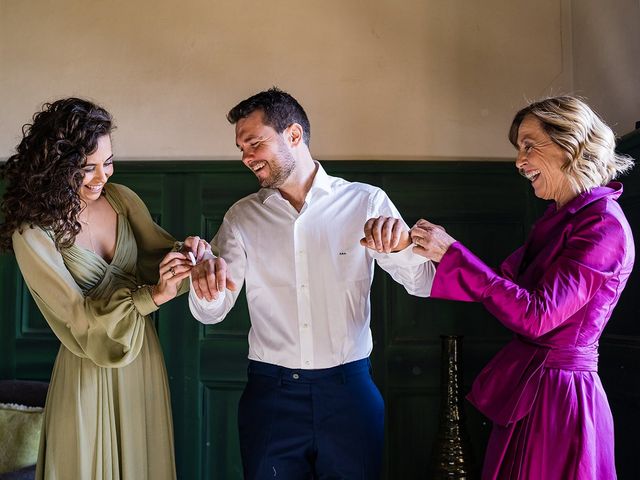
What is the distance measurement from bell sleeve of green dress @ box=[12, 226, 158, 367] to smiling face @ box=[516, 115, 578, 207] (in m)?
1.23

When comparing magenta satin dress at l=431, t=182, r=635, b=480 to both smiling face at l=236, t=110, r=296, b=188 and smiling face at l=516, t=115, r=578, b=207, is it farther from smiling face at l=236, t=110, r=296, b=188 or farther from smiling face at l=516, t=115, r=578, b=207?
smiling face at l=236, t=110, r=296, b=188

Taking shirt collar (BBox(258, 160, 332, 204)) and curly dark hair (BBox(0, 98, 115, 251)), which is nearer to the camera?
curly dark hair (BBox(0, 98, 115, 251))

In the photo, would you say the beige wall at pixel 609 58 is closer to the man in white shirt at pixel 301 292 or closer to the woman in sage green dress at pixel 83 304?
the man in white shirt at pixel 301 292

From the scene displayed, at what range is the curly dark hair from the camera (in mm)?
1996

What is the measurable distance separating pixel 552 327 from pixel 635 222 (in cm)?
95

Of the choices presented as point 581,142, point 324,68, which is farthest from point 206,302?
point 324,68

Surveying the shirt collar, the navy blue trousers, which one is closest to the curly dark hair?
the shirt collar

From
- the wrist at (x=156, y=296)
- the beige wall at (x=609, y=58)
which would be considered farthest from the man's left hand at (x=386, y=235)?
the beige wall at (x=609, y=58)

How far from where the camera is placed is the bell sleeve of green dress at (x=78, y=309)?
195 centimetres

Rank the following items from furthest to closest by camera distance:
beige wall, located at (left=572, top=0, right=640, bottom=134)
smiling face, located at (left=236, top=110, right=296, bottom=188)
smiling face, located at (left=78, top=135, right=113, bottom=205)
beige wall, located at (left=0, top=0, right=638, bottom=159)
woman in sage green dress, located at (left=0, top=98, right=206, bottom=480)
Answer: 1. beige wall, located at (left=0, top=0, right=638, bottom=159)
2. beige wall, located at (left=572, top=0, right=640, bottom=134)
3. smiling face, located at (left=236, top=110, right=296, bottom=188)
4. smiling face, located at (left=78, top=135, right=113, bottom=205)
5. woman in sage green dress, located at (left=0, top=98, right=206, bottom=480)

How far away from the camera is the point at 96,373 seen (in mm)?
2029

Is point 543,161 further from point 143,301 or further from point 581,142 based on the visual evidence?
point 143,301

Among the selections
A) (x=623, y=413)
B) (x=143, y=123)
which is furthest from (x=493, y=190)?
(x=143, y=123)

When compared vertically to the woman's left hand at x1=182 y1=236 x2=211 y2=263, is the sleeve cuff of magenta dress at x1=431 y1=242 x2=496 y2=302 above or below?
below
